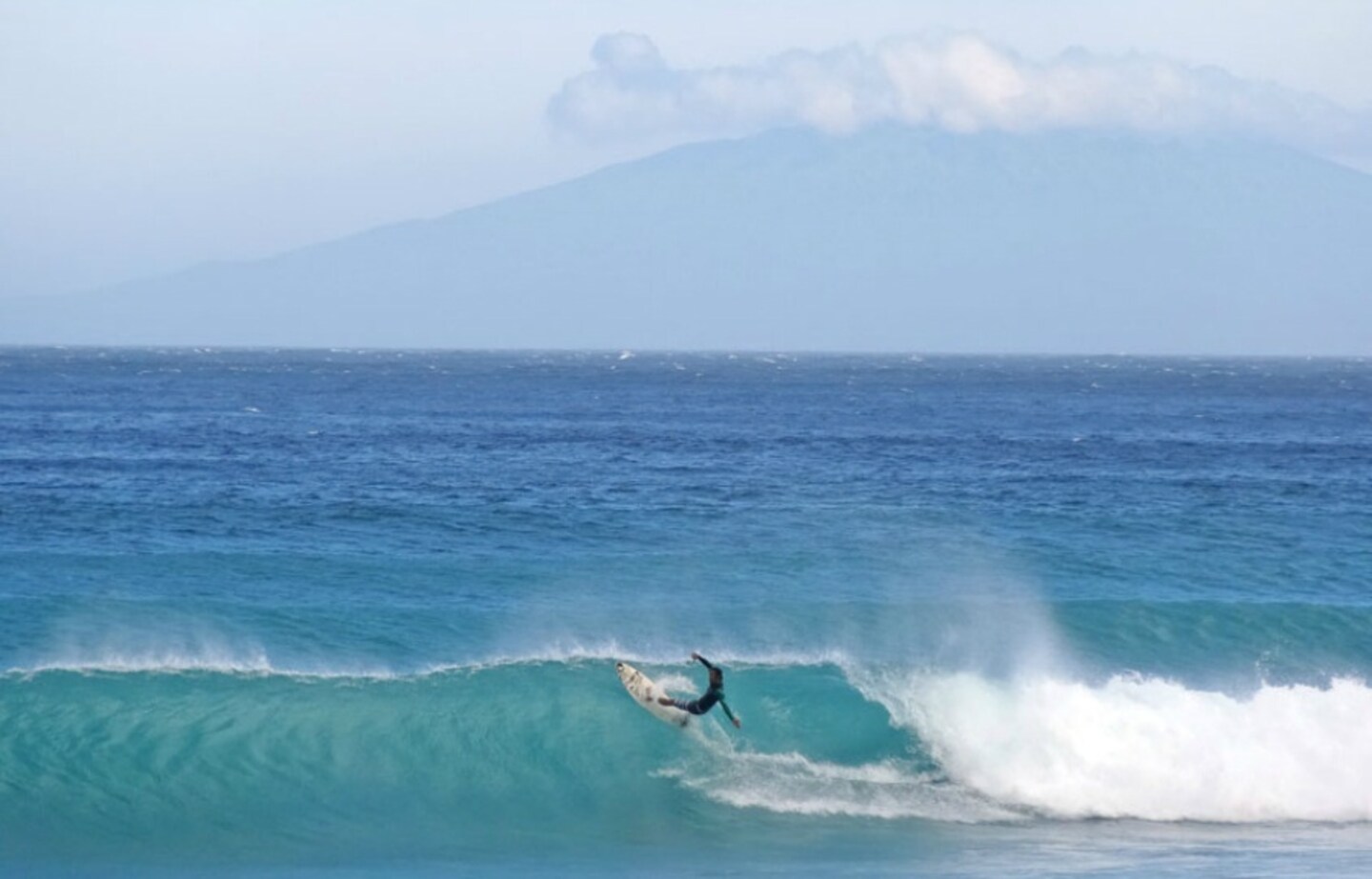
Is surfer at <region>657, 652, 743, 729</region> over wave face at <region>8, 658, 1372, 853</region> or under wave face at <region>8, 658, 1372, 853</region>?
over

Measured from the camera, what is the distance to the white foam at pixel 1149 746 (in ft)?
67.9

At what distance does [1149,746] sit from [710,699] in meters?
5.96

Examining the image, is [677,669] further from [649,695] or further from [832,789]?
[832,789]

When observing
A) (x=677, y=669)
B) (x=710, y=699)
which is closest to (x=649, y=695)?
(x=710, y=699)

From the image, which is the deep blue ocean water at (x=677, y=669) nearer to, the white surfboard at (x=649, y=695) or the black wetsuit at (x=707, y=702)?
the white surfboard at (x=649, y=695)

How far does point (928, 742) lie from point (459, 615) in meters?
10.2

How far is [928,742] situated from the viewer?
22.1m

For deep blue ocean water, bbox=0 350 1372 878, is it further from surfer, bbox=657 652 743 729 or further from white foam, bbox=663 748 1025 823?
surfer, bbox=657 652 743 729

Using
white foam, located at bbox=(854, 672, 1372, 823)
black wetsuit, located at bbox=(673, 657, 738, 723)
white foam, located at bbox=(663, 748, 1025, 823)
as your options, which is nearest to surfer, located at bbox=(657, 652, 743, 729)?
black wetsuit, located at bbox=(673, 657, 738, 723)

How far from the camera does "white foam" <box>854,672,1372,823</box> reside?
20688mm

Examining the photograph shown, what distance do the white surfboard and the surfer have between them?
0.32 feet

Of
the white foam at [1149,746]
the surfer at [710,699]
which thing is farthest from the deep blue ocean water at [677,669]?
the surfer at [710,699]

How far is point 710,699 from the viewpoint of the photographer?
20.7m

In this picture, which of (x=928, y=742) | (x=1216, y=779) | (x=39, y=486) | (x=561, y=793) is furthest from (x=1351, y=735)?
(x=39, y=486)
